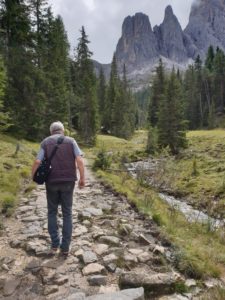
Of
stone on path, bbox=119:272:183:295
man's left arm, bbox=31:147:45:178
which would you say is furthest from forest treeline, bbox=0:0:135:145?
stone on path, bbox=119:272:183:295

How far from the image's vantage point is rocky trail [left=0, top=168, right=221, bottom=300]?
211 inches

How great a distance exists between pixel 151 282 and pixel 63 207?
Answer: 2.19m

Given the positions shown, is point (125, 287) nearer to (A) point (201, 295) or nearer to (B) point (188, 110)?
(A) point (201, 295)

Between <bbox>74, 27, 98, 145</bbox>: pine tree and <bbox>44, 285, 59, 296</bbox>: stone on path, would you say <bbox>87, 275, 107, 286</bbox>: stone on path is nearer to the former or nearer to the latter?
<bbox>44, 285, 59, 296</bbox>: stone on path

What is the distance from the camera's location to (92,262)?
6324mm

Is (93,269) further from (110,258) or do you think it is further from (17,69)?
(17,69)

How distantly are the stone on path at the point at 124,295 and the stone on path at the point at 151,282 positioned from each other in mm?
380

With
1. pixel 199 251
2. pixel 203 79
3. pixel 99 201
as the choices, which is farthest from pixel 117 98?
pixel 199 251

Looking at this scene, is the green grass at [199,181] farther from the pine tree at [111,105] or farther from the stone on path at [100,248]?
the pine tree at [111,105]

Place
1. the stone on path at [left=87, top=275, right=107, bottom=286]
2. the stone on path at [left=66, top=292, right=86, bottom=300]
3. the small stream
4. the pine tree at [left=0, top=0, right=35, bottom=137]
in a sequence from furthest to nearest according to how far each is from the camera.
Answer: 1. the pine tree at [left=0, top=0, right=35, bottom=137]
2. the small stream
3. the stone on path at [left=87, top=275, right=107, bottom=286]
4. the stone on path at [left=66, top=292, right=86, bottom=300]

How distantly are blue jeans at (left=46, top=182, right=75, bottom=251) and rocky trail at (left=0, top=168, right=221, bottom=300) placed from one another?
32 centimetres

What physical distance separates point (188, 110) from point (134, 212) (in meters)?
71.7

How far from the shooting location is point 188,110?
259 ft

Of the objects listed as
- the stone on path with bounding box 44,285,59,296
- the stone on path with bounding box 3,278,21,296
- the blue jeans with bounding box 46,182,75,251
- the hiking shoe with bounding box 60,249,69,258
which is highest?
the blue jeans with bounding box 46,182,75,251
